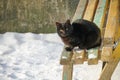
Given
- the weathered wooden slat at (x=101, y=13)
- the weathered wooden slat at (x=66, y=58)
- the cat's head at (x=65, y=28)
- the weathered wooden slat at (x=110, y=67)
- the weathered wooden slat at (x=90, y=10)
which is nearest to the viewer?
the weathered wooden slat at (x=110, y=67)

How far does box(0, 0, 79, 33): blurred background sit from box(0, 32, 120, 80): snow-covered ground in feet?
0.50

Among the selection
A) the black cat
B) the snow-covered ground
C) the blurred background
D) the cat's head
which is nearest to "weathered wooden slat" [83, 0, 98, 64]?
the black cat

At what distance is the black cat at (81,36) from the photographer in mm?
3990

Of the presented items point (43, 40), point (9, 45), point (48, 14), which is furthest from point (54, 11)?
point (9, 45)

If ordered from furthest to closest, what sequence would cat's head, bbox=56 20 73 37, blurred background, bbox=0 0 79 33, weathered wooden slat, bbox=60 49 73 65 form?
1. blurred background, bbox=0 0 79 33
2. cat's head, bbox=56 20 73 37
3. weathered wooden slat, bbox=60 49 73 65

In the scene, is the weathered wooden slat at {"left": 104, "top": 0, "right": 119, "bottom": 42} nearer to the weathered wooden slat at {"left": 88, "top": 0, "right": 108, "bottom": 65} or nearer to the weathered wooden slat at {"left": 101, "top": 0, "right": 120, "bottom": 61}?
the weathered wooden slat at {"left": 101, "top": 0, "right": 120, "bottom": 61}

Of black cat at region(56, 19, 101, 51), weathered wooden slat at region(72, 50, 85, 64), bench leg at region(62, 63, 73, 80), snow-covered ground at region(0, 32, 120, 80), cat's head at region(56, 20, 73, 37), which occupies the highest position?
cat's head at region(56, 20, 73, 37)

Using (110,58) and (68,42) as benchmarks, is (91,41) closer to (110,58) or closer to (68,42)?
(68,42)

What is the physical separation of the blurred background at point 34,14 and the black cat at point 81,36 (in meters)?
2.39

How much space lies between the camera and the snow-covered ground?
16.8ft

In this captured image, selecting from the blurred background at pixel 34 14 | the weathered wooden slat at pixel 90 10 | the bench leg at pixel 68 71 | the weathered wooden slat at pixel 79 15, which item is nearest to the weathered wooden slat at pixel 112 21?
the weathered wooden slat at pixel 90 10

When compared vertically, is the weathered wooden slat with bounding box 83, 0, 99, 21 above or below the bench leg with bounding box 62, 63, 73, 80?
above

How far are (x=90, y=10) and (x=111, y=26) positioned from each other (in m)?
0.71

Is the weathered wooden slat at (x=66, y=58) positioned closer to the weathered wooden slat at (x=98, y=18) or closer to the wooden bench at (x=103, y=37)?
the wooden bench at (x=103, y=37)
